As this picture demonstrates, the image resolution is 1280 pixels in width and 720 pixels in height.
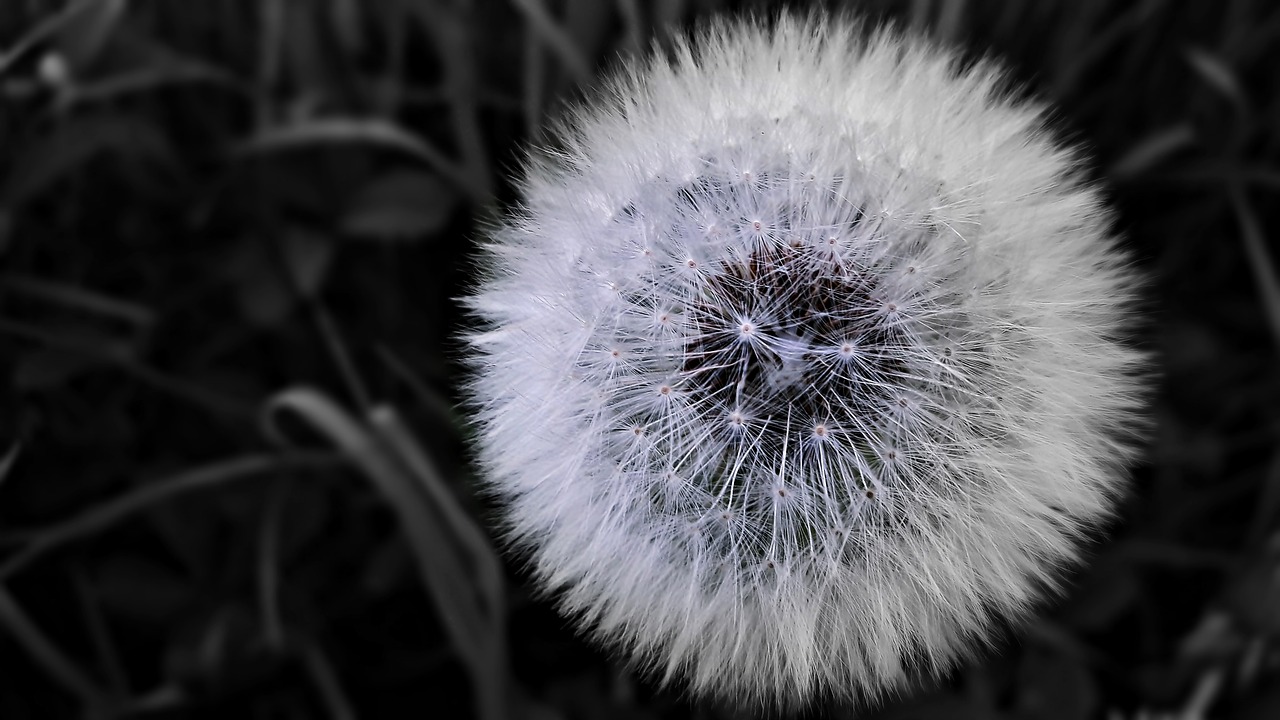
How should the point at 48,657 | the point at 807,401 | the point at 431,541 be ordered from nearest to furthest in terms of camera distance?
the point at 807,401
the point at 431,541
the point at 48,657

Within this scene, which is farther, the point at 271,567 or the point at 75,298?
the point at 75,298

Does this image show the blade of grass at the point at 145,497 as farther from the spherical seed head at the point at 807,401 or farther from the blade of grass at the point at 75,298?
the spherical seed head at the point at 807,401

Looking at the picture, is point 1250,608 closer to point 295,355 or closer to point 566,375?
point 566,375

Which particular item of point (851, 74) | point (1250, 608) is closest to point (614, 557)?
point (851, 74)

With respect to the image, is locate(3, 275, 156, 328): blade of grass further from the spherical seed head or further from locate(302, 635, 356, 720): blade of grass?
the spherical seed head

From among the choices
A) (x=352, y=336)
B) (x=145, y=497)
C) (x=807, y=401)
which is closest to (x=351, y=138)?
(x=352, y=336)

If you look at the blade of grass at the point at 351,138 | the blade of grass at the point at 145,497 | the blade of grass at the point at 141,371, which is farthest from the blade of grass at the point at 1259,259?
the blade of grass at the point at 141,371

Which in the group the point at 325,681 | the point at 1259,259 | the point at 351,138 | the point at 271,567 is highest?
the point at 1259,259

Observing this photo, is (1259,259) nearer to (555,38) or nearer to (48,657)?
(555,38)
